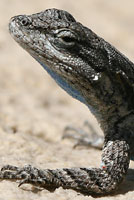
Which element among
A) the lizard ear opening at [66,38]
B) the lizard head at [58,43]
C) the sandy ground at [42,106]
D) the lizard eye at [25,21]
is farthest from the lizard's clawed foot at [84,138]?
the lizard eye at [25,21]

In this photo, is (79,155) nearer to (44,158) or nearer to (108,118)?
(44,158)

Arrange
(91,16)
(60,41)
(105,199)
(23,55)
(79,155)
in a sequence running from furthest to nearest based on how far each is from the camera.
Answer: (91,16)
(23,55)
(79,155)
(60,41)
(105,199)

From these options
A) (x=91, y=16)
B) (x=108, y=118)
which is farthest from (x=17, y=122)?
(x=91, y=16)

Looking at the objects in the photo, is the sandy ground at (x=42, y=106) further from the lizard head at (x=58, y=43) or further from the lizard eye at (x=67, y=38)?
the lizard eye at (x=67, y=38)

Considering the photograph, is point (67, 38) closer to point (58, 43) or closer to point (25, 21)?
point (58, 43)

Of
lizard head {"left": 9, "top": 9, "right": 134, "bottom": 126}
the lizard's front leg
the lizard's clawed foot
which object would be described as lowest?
the lizard's front leg

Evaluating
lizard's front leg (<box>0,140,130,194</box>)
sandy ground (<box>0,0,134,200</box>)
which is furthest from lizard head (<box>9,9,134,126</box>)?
sandy ground (<box>0,0,134,200</box>)

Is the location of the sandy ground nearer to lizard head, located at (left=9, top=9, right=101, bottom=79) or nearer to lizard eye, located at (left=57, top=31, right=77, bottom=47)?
lizard head, located at (left=9, top=9, right=101, bottom=79)
